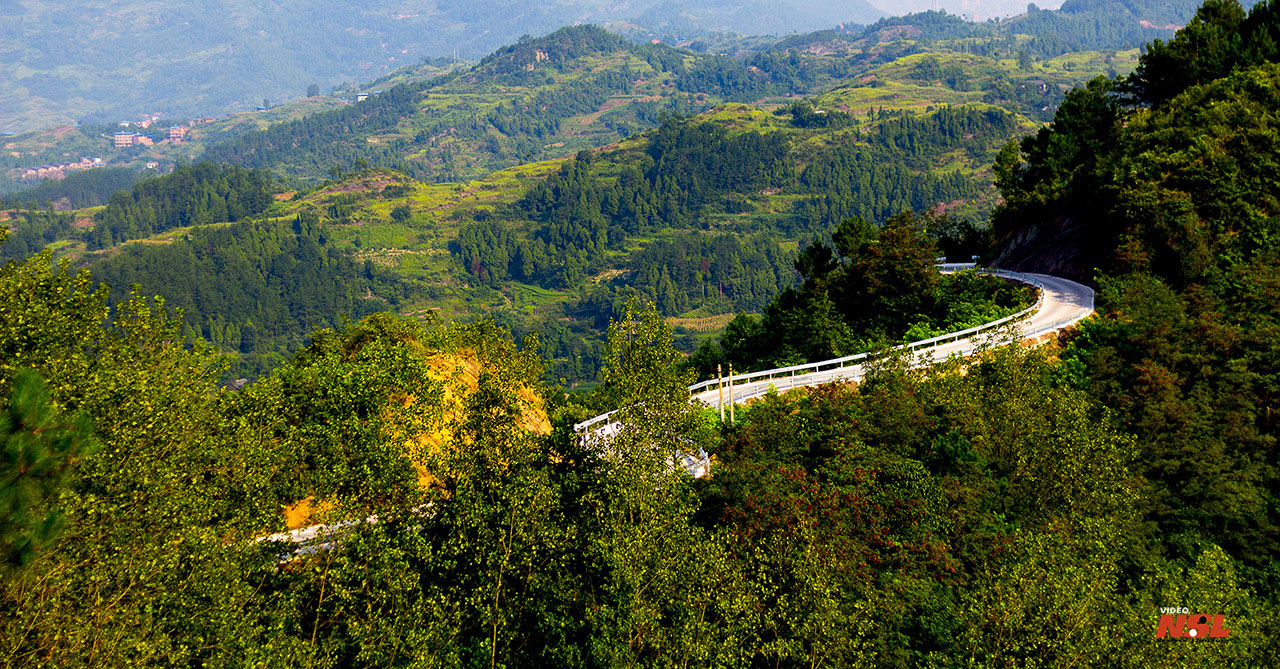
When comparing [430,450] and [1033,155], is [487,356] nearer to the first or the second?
[430,450]

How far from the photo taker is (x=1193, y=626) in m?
21.2

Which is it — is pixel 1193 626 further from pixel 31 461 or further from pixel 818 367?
pixel 31 461

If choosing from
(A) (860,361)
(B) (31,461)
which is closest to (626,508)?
(B) (31,461)

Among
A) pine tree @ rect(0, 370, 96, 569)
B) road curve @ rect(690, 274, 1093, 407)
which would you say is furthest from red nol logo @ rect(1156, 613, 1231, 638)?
pine tree @ rect(0, 370, 96, 569)

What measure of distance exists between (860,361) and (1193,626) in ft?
56.4

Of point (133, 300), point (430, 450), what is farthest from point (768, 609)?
→ point (133, 300)

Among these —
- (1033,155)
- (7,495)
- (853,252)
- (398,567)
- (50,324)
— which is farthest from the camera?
(1033,155)

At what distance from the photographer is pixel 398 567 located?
60.7 feet

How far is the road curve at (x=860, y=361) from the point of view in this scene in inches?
1292

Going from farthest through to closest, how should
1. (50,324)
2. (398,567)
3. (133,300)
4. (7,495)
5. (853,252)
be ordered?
(853,252) → (133,300) → (50,324) → (398,567) → (7,495)

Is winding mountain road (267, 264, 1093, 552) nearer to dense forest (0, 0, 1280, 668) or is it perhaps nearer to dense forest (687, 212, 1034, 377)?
dense forest (0, 0, 1280, 668)

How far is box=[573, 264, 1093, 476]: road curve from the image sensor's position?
3281 centimetres

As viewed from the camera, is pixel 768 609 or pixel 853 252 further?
pixel 853 252

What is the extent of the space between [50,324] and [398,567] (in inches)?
457
